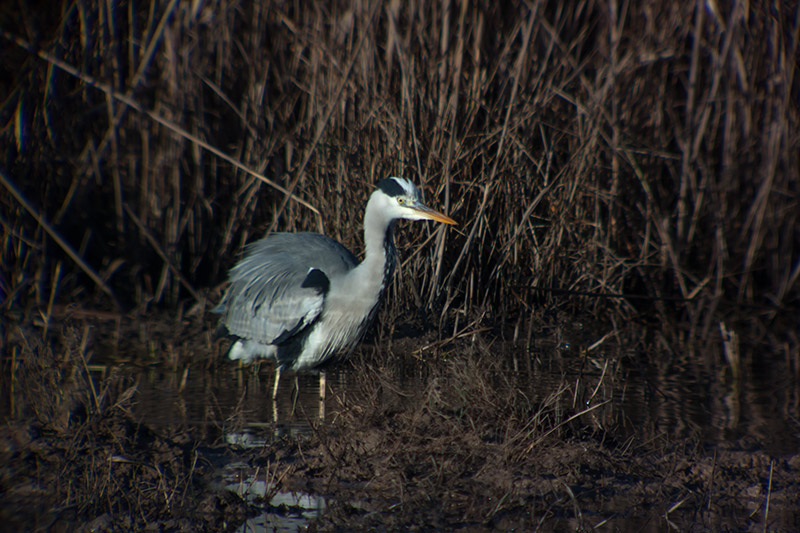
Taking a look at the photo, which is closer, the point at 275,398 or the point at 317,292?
the point at 275,398

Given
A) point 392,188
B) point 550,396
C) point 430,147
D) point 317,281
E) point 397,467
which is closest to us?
point 397,467

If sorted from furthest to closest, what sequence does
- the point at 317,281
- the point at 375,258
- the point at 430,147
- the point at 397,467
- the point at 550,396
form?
the point at 430,147
the point at 317,281
the point at 375,258
the point at 550,396
the point at 397,467

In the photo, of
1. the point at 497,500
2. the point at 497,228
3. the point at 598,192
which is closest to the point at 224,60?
the point at 497,228

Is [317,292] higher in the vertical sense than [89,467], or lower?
higher

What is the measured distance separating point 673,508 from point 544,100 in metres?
2.97

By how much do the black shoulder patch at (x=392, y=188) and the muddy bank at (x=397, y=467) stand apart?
0.97 metres

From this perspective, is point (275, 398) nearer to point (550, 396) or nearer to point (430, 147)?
point (550, 396)

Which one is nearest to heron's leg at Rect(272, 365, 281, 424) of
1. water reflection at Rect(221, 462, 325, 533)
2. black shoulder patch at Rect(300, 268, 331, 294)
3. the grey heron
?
the grey heron

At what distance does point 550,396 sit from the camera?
11.0ft

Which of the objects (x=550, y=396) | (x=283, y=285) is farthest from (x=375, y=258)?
(x=550, y=396)

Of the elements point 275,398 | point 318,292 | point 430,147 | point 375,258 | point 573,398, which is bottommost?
point 275,398

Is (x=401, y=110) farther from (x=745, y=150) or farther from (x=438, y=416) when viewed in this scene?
(x=745, y=150)

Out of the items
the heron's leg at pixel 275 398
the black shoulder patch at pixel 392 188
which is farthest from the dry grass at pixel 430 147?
the heron's leg at pixel 275 398

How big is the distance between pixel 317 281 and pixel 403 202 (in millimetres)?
652
